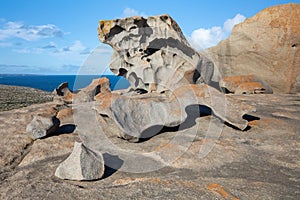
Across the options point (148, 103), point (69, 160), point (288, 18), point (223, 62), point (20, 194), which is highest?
point (288, 18)

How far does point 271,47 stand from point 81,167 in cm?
874

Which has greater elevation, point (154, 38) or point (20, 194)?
point (154, 38)

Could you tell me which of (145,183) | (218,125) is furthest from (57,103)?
(145,183)

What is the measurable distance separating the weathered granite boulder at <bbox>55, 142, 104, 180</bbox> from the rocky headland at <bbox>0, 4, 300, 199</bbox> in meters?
0.01

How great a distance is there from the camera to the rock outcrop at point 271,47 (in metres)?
9.19

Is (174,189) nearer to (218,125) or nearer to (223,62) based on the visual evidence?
(218,125)

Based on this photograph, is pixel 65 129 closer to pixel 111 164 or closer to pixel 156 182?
pixel 111 164

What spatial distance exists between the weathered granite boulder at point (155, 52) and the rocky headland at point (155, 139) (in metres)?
0.03

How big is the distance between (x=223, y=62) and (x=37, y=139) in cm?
869

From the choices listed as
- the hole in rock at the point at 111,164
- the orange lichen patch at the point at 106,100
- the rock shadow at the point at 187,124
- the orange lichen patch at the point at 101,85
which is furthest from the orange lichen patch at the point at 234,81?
the hole in rock at the point at 111,164

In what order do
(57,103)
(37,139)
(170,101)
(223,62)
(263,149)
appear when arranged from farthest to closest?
1. (223,62)
2. (57,103)
3. (170,101)
4. (37,139)
5. (263,149)

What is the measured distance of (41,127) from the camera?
14.0ft

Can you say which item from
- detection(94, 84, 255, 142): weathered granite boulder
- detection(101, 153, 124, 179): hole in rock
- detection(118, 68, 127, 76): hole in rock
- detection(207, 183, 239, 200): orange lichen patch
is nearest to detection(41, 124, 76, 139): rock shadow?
detection(94, 84, 255, 142): weathered granite boulder

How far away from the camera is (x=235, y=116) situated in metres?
4.72
